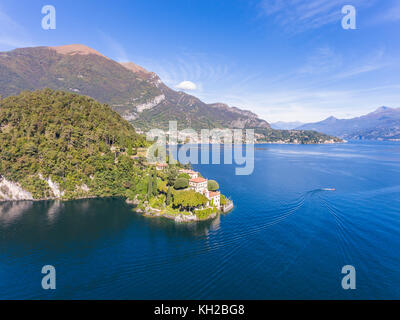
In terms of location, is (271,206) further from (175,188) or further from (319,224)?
(175,188)

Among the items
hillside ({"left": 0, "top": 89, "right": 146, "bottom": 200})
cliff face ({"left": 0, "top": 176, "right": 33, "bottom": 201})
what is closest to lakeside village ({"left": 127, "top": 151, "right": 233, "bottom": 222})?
hillside ({"left": 0, "top": 89, "right": 146, "bottom": 200})

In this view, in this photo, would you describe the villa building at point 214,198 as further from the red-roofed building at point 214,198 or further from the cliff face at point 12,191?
the cliff face at point 12,191

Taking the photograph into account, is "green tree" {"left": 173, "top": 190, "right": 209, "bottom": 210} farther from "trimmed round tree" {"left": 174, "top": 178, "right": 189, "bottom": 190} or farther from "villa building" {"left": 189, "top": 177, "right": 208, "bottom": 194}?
"trimmed round tree" {"left": 174, "top": 178, "right": 189, "bottom": 190}

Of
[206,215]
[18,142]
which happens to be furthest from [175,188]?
[18,142]

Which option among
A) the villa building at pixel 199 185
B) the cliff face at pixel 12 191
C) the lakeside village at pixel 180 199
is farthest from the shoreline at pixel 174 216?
the cliff face at pixel 12 191
